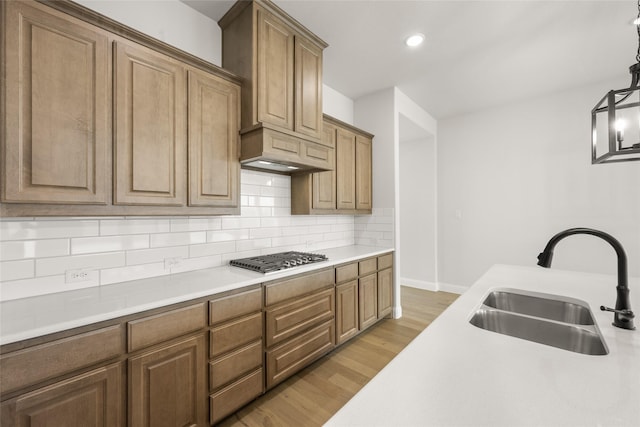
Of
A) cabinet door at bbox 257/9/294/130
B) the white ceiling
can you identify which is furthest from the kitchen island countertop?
the white ceiling

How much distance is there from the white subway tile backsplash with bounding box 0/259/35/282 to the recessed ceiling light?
312 cm

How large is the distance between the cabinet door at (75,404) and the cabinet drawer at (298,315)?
2.84 ft

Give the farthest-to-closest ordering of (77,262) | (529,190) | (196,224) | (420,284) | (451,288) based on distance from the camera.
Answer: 1. (420,284)
2. (451,288)
3. (529,190)
4. (196,224)
5. (77,262)

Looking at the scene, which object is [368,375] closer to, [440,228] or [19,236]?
[19,236]

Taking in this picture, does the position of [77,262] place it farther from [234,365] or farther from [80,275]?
[234,365]

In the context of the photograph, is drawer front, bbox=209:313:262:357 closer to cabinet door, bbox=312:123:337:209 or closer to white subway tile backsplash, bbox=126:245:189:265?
white subway tile backsplash, bbox=126:245:189:265

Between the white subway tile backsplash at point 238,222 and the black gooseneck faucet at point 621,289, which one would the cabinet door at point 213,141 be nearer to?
the white subway tile backsplash at point 238,222

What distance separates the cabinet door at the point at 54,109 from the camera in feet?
3.87

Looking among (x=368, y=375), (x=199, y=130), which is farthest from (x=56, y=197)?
(x=368, y=375)

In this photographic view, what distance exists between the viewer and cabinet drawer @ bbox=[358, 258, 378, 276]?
2846 millimetres

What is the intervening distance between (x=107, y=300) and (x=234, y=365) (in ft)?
2.67

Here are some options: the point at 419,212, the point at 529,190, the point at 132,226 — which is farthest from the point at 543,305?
the point at 419,212

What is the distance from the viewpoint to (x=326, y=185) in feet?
9.59

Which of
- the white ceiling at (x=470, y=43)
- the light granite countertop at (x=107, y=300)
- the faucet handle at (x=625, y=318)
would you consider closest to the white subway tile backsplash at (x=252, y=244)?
the light granite countertop at (x=107, y=300)
